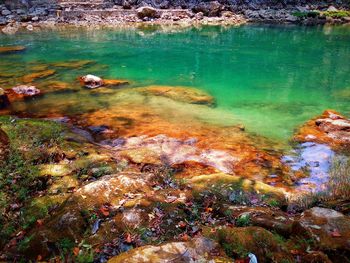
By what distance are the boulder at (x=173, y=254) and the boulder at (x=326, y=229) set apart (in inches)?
39.9

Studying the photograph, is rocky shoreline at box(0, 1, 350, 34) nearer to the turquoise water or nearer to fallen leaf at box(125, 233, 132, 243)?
the turquoise water

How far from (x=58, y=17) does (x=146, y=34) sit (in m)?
14.1

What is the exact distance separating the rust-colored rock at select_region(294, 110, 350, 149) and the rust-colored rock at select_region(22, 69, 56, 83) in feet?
41.8

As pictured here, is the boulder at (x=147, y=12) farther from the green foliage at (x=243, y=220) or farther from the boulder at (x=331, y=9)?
the green foliage at (x=243, y=220)

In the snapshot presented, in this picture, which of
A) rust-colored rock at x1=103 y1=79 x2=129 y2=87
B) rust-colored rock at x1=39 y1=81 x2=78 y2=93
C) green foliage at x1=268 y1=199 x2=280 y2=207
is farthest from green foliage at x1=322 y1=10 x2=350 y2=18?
green foliage at x1=268 y1=199 x2=280 y2=207

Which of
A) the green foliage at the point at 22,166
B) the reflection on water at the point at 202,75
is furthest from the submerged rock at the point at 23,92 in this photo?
the green foliage at the point at 22,166

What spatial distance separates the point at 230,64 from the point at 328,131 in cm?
1120

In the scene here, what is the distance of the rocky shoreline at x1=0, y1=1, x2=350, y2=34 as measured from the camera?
3750cm

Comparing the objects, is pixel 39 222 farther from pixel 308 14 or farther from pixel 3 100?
pixel 308 14

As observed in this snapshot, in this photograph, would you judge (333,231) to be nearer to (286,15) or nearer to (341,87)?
(341,87)

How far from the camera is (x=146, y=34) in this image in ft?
101

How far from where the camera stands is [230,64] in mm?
20062

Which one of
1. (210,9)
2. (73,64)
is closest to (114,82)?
(73,64)

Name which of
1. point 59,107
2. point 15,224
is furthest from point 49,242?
point 59,107
